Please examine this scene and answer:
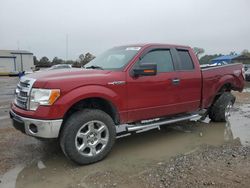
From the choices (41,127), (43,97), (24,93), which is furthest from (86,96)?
(24,93)

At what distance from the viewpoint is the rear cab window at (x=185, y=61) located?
576cm

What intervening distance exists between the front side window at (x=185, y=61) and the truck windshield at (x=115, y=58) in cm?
114

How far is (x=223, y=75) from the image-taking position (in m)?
6.68

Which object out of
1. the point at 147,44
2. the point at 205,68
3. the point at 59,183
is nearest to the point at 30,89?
the point at 59,183

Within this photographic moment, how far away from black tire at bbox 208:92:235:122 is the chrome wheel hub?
360cm

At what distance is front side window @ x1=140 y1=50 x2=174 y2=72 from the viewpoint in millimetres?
5258

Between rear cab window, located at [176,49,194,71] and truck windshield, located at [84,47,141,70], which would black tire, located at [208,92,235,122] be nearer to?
rear cab window, located at [176,49,194,71]

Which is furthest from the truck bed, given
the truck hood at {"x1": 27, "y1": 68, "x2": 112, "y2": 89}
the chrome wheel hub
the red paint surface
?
the chrome wheel hub

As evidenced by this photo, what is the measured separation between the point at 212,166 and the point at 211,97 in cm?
262

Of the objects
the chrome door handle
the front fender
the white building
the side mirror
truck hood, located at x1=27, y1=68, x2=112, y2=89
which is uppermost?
the side mirror

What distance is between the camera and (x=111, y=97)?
14.6ft

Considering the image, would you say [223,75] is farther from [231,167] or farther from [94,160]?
[94,160]

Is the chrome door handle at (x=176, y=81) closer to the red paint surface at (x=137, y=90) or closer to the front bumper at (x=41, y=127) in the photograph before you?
the red paint surface at (x=137, y=90)

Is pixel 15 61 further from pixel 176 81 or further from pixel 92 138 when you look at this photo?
pixel 92 138
